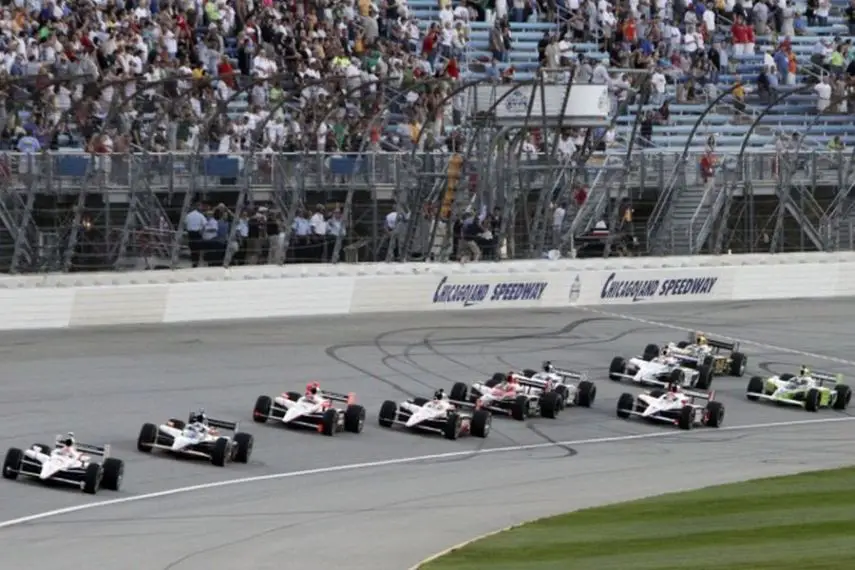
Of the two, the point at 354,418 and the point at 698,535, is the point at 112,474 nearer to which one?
the point at 354,418

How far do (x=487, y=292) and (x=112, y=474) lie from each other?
56.4ft

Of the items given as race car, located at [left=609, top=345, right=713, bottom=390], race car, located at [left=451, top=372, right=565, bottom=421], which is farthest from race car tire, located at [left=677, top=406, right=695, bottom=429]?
race car, located at [left=609, top=345, right=713, bottom=390]

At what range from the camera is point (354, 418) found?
26.2 metres

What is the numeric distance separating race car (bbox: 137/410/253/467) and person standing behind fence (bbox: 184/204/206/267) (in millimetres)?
10113

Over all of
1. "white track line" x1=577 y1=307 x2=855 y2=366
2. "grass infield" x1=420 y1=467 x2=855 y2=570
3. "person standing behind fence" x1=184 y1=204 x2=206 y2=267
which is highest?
"person standing behind fence" x1=184 y1=204 x2=206 y2=267

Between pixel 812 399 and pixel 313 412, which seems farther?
pixel 812 399

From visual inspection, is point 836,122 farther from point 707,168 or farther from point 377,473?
point 377,473

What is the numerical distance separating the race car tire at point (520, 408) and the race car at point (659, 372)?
3.62m

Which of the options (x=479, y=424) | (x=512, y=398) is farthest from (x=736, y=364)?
(x=479, y=424)

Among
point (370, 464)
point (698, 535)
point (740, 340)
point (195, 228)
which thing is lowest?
point (740, 340)

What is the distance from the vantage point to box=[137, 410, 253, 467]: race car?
23906mm

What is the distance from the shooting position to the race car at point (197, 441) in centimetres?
2391

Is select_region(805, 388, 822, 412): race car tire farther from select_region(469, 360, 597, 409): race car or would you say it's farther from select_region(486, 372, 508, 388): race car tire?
select_region(486, 372, 508, 388): race car tire

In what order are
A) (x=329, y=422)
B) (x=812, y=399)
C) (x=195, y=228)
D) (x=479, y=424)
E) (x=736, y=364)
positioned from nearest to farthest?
1. (x=329, y=422)
2. (x=479, y=424)
3. (x=812, y=399)
4. (x=736, y=364)
5. (x=195, y=228)
